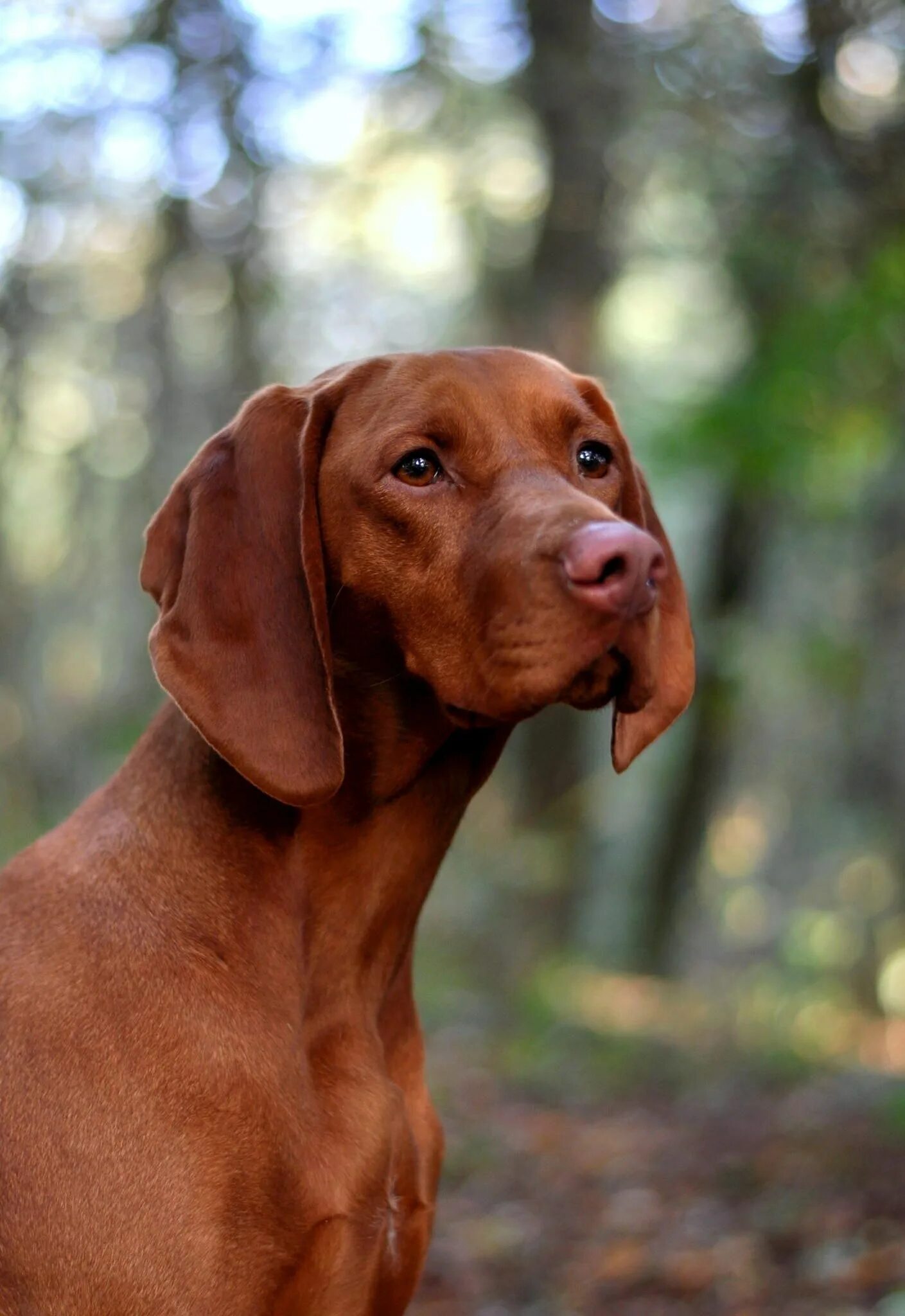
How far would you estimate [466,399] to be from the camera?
3180 millimetres

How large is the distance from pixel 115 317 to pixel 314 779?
13.0 meters

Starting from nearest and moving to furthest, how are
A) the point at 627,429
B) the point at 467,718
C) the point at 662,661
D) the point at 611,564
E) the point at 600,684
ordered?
the point at 611,564 → the point at 600,684 → the point at 467,718 → the point at 662,661 → the point at 627,429

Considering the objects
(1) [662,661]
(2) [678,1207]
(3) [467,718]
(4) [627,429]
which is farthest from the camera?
(4) [627,429]

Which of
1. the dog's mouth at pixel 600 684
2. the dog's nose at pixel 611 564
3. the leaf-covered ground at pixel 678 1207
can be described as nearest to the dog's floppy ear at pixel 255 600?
the dog's mouth at pixel 600 684

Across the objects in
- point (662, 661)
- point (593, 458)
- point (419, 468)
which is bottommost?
point (662, 661)

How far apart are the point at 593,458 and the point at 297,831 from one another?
111 centimetres

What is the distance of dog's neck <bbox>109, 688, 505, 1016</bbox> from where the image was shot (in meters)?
3.03

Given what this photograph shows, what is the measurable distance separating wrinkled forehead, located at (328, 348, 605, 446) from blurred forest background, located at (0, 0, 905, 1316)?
3386 millimetres

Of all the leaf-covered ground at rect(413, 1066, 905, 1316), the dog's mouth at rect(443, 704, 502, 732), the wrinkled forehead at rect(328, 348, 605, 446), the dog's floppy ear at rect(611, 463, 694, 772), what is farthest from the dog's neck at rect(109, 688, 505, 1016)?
the leaf-covered ground at rect(413, 1066, 905, 1316)

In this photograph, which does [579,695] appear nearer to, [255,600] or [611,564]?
[611,564]

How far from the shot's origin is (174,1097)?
2811 mm

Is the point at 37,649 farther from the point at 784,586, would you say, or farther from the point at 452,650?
the point at 452,650

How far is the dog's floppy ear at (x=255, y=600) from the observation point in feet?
9.71

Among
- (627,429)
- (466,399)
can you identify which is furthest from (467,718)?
(627,429)
